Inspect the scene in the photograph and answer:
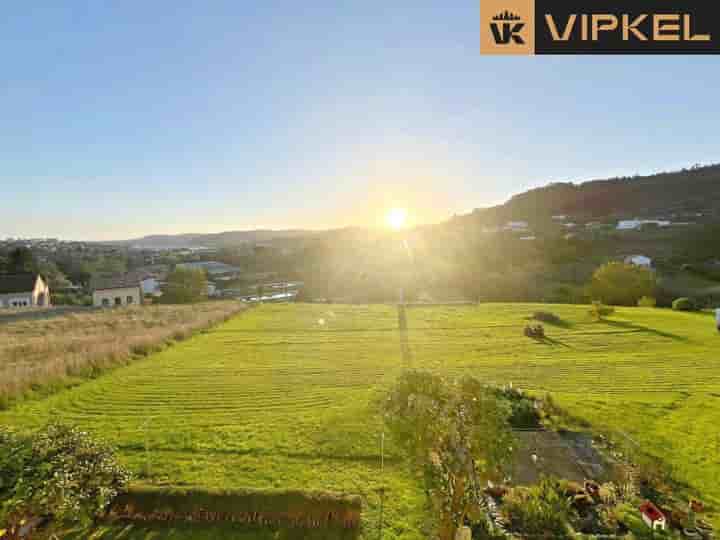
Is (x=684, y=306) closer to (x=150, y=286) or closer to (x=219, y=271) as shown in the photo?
(x=150, y=286)

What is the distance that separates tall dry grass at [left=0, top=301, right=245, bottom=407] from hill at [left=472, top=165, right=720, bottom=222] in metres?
104

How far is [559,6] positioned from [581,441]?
11.2 meters

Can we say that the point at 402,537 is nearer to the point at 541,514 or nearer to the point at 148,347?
the point at 541,514

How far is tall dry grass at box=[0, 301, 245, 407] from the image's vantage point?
15078mm

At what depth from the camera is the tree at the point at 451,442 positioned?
6.52 m

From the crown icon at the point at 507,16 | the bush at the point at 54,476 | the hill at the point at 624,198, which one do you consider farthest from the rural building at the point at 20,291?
the hill at the point at 624,198

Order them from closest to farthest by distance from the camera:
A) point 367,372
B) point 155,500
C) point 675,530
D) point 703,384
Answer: point 675,530, point 155,500, point 703,384, point 367,372

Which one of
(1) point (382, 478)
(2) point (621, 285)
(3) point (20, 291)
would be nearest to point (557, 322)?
(2) point (621, 285)

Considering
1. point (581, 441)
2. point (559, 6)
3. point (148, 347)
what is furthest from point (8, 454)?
point (148, 347)

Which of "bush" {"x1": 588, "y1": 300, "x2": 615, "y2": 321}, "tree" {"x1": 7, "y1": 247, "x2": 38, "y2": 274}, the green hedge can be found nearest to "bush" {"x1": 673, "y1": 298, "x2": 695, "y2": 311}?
"bush" {"x1": 588, "y1": 300, "x2": 615, "y2": 321}

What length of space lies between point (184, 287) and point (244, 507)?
1635 inches

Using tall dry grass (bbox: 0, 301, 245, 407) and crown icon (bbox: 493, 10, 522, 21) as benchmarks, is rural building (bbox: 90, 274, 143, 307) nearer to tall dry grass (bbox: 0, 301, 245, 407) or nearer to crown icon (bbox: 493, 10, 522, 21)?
tall dry grass (bbox: 0, 301, 245, 407)

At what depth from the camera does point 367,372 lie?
1750cm

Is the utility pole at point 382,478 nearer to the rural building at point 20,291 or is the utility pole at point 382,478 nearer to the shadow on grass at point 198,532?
the shadow on grass at point 198,532
